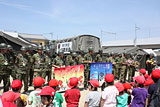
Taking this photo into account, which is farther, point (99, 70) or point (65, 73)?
point (99, 70)

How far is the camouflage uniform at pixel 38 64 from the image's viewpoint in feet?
22.1

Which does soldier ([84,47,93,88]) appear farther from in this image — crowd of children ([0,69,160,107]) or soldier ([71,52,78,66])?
crowd of children ([0,69,160,107])

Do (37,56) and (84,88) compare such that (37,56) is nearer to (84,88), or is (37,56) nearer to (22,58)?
(22,58)

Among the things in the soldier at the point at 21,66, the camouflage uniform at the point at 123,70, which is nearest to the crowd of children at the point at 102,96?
the soldier at the point at 21,66

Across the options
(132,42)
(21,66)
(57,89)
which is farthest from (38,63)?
(132,42)

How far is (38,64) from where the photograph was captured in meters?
6.87

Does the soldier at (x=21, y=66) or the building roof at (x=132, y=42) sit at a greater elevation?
the building roof at (x=132, y=42)

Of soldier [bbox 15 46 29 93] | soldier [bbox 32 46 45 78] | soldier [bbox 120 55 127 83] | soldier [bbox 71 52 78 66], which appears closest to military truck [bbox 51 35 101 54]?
soldier [bbox 120 55 127 83]

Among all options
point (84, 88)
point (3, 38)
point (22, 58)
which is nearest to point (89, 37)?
point (3, 38)

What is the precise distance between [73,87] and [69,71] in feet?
12.1

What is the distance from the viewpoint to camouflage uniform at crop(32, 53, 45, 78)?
674 centimetres

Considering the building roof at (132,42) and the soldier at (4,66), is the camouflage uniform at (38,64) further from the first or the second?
the building roof at (132,42)

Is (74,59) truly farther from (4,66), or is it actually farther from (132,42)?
(132,42)

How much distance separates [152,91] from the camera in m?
3.50
